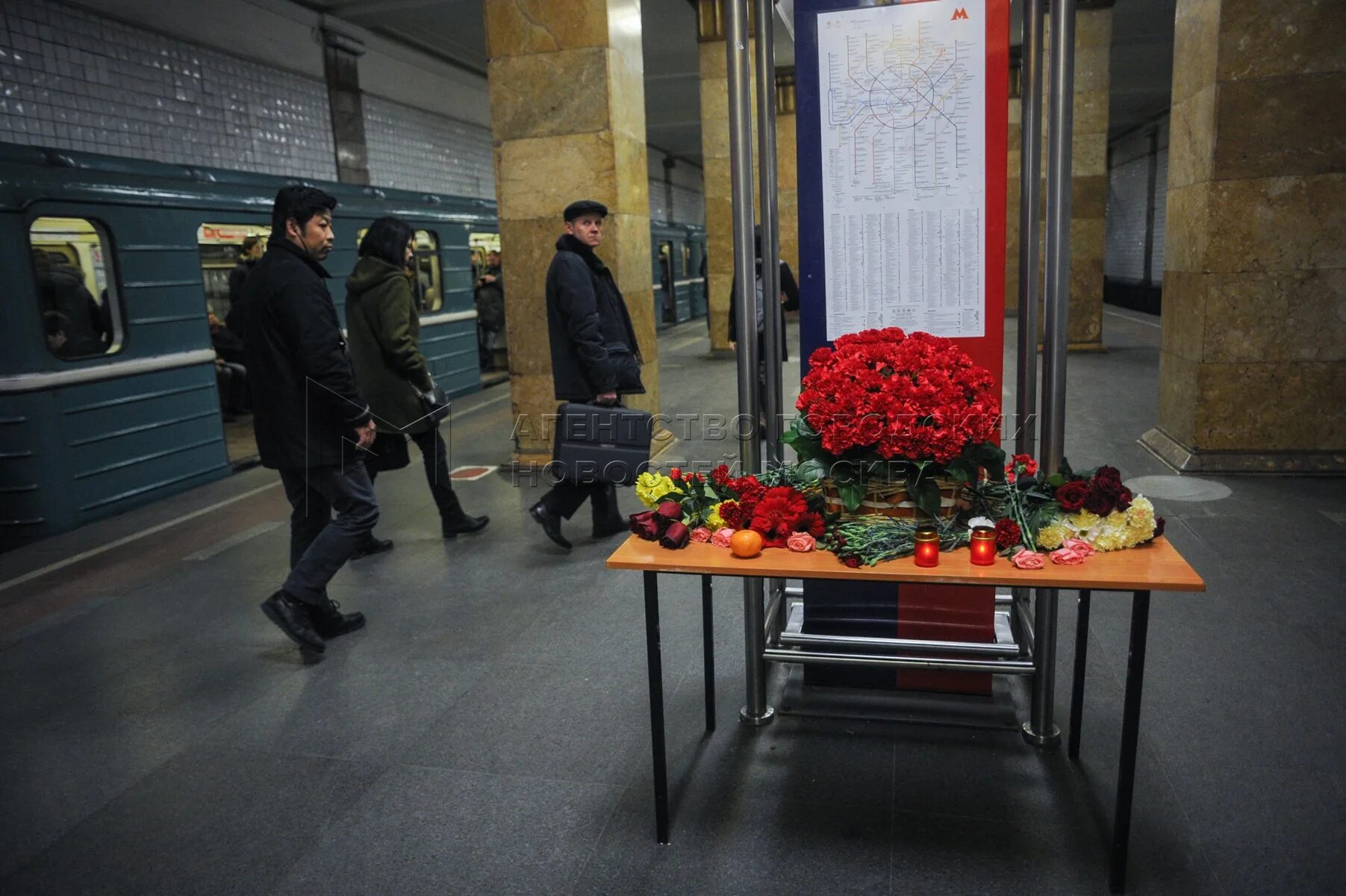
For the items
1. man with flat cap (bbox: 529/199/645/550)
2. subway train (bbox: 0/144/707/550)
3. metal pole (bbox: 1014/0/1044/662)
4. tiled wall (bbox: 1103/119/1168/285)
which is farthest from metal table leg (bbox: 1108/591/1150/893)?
tiled wall (bbox: 1103/119/1168/285)

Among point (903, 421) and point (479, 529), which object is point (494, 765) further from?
point (479, 529)

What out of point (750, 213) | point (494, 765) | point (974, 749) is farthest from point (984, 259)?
point (494, 765)

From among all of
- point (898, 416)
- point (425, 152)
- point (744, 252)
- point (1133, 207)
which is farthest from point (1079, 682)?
point (1133, 207)

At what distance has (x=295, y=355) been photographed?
363cm

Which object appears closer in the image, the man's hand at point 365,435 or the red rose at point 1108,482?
the red rose at point 1108,482

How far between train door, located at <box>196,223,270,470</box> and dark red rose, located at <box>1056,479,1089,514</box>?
6.84m

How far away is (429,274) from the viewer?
10555 millimetres

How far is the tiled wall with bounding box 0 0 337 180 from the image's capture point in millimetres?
7496

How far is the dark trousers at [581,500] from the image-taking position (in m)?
5.02

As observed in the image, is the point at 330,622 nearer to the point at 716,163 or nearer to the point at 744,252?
the point at 744,252

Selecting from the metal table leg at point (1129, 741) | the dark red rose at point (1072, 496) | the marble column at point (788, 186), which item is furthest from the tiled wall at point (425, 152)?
the metal table leg at point (1129, 741)

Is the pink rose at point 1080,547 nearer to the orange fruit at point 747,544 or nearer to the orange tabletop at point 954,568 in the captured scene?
the orange tabletop at point 954,568

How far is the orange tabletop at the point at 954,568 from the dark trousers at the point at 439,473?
10.0 feet

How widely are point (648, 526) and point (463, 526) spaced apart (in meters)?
3.21
